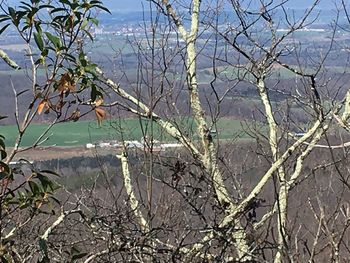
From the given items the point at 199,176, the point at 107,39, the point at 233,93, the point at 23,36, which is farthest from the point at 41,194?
the point at 107,39

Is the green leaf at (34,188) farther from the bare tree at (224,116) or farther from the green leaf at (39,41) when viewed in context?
the bare tree at (224,116)

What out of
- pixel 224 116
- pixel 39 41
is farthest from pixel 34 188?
pixel 224 116

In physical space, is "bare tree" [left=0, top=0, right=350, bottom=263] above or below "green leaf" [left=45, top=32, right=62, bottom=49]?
below

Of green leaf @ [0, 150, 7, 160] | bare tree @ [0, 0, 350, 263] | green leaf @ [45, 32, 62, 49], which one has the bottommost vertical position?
bare tree @ [0, 0, 350, 263]

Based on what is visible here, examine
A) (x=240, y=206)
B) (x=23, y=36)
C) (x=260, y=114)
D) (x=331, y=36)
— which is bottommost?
(x=240, y=206)

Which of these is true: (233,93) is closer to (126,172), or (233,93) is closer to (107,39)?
(126,172)

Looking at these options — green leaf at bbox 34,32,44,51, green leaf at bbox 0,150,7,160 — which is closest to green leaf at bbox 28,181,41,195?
green leaf at bbox 0,150,7,160

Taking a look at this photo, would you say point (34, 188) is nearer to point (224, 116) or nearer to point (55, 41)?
point (55, 41)

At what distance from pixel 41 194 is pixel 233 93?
4422 millimetres

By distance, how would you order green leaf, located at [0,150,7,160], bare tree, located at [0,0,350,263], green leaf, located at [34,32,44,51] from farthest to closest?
bare tree, located at [0,0,350,263], green leaf, located at [34,32,44,51], green leaf, located at [0,150,7,160]

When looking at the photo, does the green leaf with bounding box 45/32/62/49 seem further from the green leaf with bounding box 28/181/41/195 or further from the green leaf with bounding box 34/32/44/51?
the green leaf with bounding box 28/181/41/195

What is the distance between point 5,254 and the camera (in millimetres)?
2230

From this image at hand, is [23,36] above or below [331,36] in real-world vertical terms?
above

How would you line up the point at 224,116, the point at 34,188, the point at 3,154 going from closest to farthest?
the point at 3,154 → the point at 34,188 → the point at 224,116
